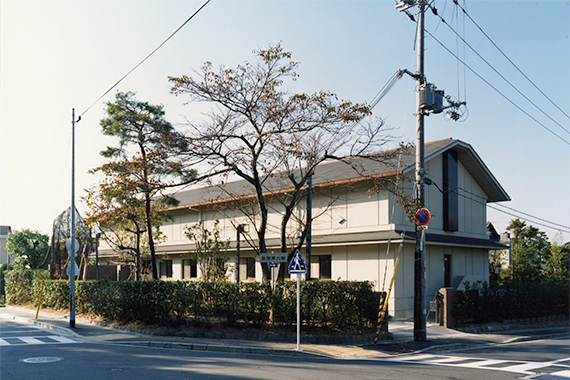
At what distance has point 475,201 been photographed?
93.0 ft

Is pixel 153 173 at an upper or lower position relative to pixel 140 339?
upper

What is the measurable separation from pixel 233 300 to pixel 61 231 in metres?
19.1

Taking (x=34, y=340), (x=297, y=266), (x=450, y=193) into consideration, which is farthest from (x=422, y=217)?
(x=34, y=340)

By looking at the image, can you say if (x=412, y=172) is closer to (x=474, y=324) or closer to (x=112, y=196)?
(x=474, y=324)

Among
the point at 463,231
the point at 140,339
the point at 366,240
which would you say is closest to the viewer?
the point at 140,339

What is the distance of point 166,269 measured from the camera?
119 feet

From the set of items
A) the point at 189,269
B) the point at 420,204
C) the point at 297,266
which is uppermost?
the point at 420,204

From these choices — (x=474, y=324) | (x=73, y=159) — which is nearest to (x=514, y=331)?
(x=474, y=324)

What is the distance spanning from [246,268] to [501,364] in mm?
19993

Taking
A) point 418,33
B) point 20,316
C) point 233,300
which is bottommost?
point 20,316

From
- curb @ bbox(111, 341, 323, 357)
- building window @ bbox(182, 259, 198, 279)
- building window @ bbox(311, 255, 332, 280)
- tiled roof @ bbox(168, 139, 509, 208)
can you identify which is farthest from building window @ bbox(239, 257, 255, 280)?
curb @ bbox(111, 341, 323, 357)

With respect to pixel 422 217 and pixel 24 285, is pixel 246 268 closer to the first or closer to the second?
pixel 24 285

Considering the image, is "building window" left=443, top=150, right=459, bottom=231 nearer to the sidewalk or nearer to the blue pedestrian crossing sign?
the sidewalk

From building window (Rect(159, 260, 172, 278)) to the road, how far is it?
68.8 ft
